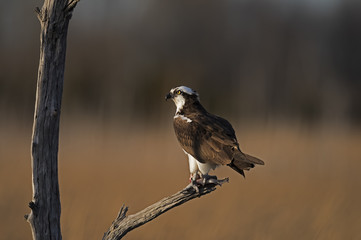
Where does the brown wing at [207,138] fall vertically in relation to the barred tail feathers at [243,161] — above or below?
above

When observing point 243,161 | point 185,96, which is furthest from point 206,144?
point 185,96

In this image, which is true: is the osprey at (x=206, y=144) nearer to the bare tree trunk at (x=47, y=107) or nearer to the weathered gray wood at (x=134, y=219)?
the weathered gray wood at (x=134, y=219)

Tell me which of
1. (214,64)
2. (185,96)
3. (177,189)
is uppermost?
(214,64)

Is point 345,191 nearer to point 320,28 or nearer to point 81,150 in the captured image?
point 81,150

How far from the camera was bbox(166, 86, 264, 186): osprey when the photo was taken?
4.00 m

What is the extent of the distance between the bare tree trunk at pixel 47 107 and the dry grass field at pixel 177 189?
148 inches

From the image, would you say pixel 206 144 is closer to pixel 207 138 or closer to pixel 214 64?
pixel 207 138

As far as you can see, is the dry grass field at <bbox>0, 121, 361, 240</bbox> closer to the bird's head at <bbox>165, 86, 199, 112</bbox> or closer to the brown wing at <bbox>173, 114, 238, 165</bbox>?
the bird's head at <bbox>165, 86, 199, 112</bbox>

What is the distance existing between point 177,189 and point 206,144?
602 cm

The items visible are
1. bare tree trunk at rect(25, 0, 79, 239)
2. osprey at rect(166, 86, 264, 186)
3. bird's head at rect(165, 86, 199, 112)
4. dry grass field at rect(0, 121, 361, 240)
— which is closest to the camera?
bare tree trunk at rect(25, 0, 79, 239)

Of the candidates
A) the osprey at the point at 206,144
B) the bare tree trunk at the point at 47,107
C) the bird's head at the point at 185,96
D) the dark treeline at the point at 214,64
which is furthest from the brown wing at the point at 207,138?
the dark treeline at the point at 214,64

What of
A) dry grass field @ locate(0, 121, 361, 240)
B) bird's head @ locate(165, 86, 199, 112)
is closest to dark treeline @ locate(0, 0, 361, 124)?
dry grass field @ locate(0, 121, 361, 240)

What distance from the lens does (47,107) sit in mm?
3080

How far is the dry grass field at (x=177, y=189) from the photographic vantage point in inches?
298
